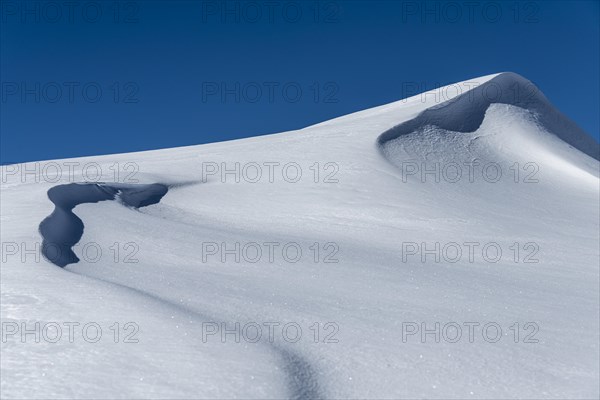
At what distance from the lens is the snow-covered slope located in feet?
12.2

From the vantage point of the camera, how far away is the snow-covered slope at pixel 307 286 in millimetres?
3707

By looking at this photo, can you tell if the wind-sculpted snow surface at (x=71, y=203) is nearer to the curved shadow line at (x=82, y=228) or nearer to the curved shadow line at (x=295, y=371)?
the curved shadow line at (x=82, y=228)

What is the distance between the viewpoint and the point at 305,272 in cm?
616

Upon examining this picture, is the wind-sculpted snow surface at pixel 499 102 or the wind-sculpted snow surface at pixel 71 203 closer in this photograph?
the wind-sculpted snow surface at pixel 71 203

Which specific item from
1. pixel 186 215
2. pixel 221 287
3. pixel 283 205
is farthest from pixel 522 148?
pixel 221 287

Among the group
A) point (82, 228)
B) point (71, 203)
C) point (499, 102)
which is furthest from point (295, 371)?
point (499, 102)

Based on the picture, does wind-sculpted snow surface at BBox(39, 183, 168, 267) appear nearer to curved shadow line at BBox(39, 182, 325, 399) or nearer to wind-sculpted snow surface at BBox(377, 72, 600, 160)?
curved shadow line at BBox(39, 182, 325, 399)

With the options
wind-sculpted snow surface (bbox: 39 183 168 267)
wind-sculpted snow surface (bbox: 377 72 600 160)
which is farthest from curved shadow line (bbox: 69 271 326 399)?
wind-sculpted snow surface (bbox: 377 72 600 160)

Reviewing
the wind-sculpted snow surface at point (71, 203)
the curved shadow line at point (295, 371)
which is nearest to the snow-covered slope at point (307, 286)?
the curved shadow line at point (295, 371)

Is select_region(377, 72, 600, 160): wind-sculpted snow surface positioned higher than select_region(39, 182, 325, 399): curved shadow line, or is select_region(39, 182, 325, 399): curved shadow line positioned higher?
select_region(39, 182, 325, 399): curved shadow line

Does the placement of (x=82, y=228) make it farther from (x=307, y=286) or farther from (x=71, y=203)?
(x=307, y=286)

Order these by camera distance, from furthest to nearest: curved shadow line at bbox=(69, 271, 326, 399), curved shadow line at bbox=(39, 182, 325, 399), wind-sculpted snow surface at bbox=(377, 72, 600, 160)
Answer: wind-sculpted snow surface at bbox=(377, 72, 600, 160) → curved shadow line at bbox=(39, 182, 325, 399) → curved shadow line at bbox=(69, 271, 326, 399)

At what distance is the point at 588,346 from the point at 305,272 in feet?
8.37

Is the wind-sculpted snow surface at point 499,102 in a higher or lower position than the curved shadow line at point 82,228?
lower
